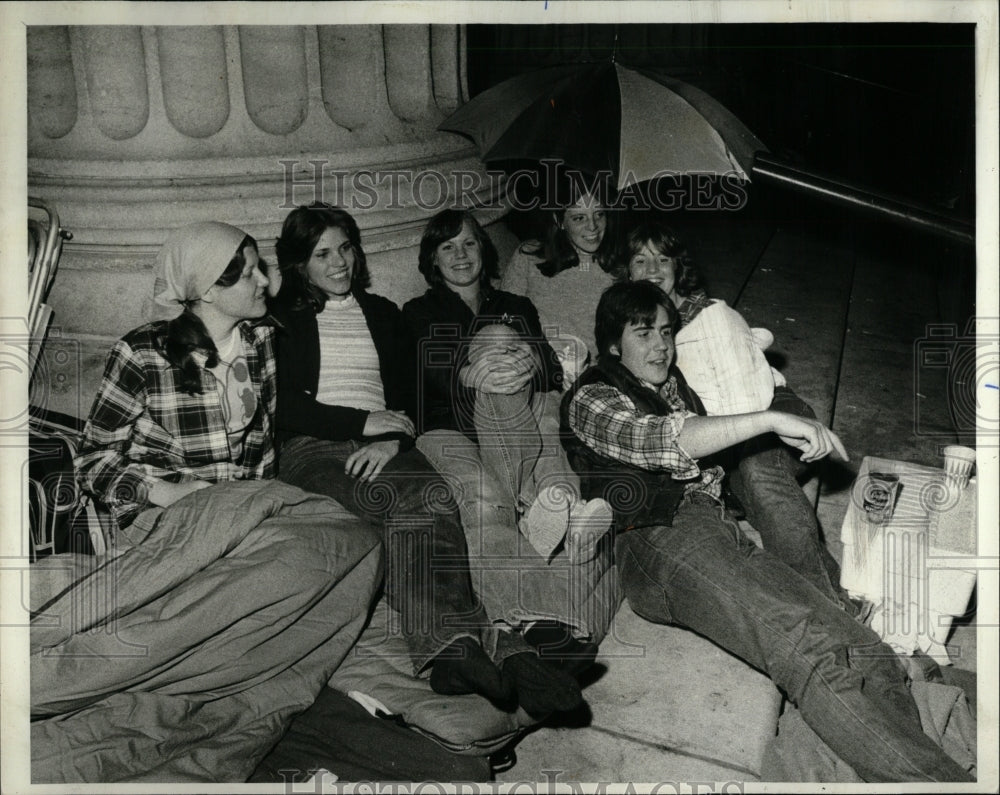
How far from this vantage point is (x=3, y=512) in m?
3.32

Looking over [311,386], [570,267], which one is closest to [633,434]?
[570,267]

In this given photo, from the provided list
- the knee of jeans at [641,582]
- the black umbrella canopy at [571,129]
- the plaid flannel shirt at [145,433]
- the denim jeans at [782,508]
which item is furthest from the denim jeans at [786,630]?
the plaid flannel shirt at [145,433]

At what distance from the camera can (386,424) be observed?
3.33m

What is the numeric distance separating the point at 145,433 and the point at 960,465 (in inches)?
92.3

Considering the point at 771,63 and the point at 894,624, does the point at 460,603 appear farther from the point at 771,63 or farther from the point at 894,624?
the point at 771,63

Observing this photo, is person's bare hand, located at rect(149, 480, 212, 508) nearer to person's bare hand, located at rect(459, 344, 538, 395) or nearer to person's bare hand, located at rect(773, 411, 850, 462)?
person's bare hand, located at rect(459, 344, 538, 395)

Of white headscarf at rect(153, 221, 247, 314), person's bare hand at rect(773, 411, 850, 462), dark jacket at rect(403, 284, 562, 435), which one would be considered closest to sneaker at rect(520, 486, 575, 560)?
dark jacket at rect(403, 284, 562, 435)

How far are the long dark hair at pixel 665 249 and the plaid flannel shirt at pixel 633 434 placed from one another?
0.37m

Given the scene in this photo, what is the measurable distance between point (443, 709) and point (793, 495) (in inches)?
46.5

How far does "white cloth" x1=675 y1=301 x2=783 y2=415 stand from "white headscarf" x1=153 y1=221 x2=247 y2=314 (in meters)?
1.32

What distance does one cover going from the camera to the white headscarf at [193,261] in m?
3.23

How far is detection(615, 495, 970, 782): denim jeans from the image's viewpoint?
2928 millimetres

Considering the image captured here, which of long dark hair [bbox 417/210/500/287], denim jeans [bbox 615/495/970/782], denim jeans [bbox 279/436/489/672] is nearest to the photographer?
denim jeans [bbox 615/495/970/782]

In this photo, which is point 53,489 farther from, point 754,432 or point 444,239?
point 754,432
